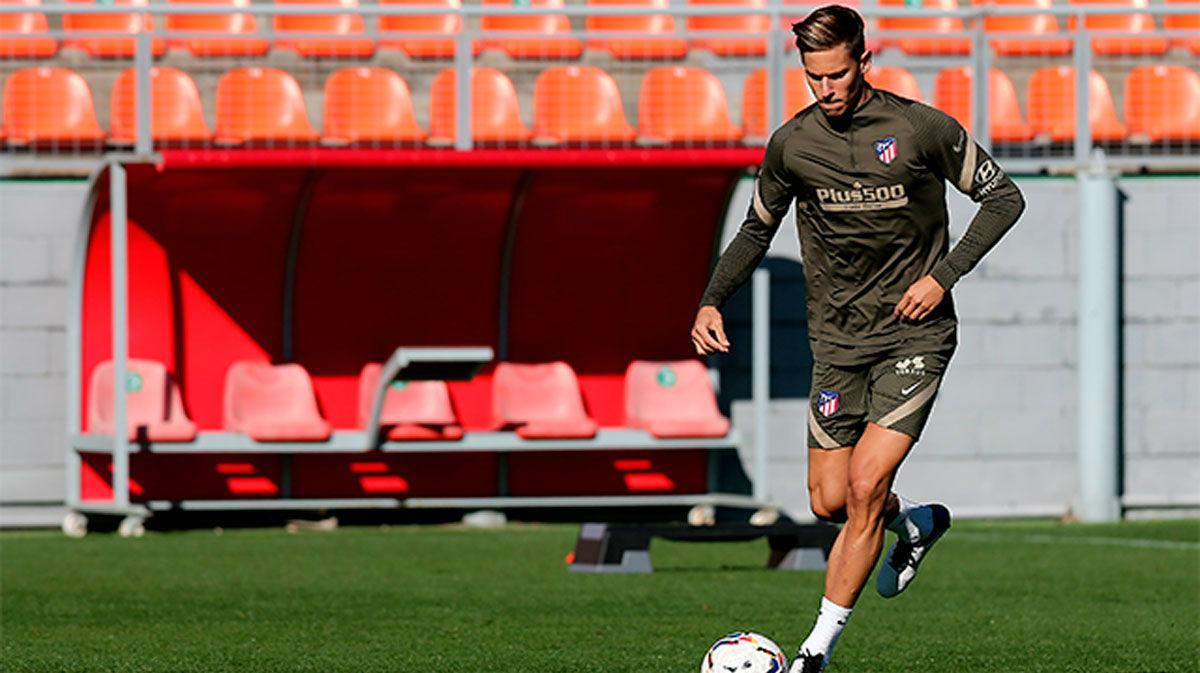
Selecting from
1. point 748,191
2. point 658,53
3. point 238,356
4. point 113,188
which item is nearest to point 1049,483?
point 748,191

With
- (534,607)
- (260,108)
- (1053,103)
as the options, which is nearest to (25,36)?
(260,108)

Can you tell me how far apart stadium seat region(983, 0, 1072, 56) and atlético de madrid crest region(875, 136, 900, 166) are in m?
10.9

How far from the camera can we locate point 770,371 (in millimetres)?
18047

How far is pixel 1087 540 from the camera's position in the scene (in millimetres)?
15539

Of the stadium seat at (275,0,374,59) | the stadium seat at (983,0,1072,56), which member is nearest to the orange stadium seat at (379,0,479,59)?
the stadium seat at (275,0,374,59)

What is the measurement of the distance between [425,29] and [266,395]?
3.83 m

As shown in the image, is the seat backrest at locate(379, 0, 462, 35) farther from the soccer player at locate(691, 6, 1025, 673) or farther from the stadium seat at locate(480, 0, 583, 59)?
the soccer player at locate(691, 6, 1025, 673)

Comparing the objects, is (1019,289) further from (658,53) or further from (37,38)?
(37,38)

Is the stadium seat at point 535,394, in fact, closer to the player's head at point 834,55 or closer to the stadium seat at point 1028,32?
the stadium seat at point 1028,32

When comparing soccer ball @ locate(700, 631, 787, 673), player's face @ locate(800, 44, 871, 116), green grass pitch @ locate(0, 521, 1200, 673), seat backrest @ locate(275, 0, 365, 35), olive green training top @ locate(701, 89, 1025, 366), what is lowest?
green grass pitch @ locate(0, 521, 1200, 673)

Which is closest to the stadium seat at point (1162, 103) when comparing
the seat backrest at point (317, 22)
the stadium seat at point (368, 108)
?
the stadium seat at point (368, 108)

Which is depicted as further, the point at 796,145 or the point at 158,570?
the point at 158,570

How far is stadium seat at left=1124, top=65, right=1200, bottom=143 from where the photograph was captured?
61.3ft

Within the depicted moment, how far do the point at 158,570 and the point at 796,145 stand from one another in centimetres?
642
